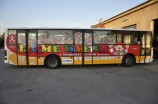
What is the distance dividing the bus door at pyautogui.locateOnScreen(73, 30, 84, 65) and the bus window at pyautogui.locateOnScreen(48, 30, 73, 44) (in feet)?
1.17

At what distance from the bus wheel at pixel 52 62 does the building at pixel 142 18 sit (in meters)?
11.2

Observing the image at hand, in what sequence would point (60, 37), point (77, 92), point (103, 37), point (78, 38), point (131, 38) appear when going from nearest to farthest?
1. point (77, 92)
2. point (60, 37)
3. point (78, 38)
4. point (103, 37)
5. point (131, 38)

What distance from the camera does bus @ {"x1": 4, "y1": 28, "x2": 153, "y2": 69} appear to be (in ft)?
41.3

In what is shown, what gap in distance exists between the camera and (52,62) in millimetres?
12914

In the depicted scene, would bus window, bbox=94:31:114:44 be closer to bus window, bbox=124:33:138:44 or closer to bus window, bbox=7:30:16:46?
bus window, bbox=124:33:138:44

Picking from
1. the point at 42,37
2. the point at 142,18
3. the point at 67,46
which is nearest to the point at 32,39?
the point at 42,37

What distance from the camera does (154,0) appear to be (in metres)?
18.8

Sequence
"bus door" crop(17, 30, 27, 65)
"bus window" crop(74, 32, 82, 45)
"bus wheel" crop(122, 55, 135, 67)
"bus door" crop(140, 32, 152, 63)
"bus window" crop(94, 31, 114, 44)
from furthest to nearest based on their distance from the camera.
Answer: "bus door" crop(140, 32, 152, 63)
"bus wheel" crop(122, 55, 135, 67)
"bus window" crop(94, 31, 114, 44)
"bus window" crop(74, 32, 82, 45)
"bus door" crop(17, 30, 27, 65)

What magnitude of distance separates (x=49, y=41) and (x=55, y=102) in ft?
24.2

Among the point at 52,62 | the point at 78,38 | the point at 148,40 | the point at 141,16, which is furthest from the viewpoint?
the point at 141,16

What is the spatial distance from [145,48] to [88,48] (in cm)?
431

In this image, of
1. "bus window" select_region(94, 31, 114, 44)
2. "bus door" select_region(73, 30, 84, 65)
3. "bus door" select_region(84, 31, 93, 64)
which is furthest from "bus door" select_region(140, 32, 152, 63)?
"bus door" select_region(73, 30, 84, 65)

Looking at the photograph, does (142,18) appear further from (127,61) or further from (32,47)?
(32,47)

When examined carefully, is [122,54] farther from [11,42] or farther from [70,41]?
[11,42]
